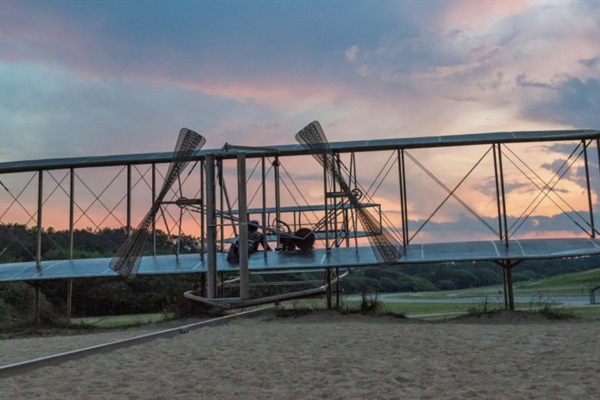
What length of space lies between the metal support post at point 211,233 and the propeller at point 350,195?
2771 mm

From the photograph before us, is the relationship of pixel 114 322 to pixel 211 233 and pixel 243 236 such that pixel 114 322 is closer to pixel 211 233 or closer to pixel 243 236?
pixel 211 233

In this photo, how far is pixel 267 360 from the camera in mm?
8516

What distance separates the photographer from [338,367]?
7.75 metres

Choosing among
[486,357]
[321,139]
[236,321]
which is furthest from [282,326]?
[486,357]

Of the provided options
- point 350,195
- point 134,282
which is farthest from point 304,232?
point 134,282

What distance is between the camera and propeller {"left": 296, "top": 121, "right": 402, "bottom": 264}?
15.1 metres

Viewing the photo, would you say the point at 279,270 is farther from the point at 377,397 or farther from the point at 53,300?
the point at 53,300

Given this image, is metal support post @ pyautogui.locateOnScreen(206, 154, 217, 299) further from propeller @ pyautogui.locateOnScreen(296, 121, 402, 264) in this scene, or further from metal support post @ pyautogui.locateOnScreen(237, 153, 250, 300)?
propeller @ pyautogui.locateOnScreen(296, 121, 402, 264)

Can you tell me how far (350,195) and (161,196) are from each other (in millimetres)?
4845

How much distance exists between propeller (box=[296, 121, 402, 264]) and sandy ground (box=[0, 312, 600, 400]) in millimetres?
3282

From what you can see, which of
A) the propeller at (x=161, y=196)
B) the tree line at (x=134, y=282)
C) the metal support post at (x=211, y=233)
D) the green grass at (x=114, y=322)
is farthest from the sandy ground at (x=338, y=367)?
the tree line at (x=134, y=282)

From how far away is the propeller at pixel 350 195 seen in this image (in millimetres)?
15148

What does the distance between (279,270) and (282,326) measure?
3546 millimetres

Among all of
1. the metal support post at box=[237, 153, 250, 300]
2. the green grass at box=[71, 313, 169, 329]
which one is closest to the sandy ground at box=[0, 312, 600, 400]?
the metal support post at box=[237, 153, 250, 300]
